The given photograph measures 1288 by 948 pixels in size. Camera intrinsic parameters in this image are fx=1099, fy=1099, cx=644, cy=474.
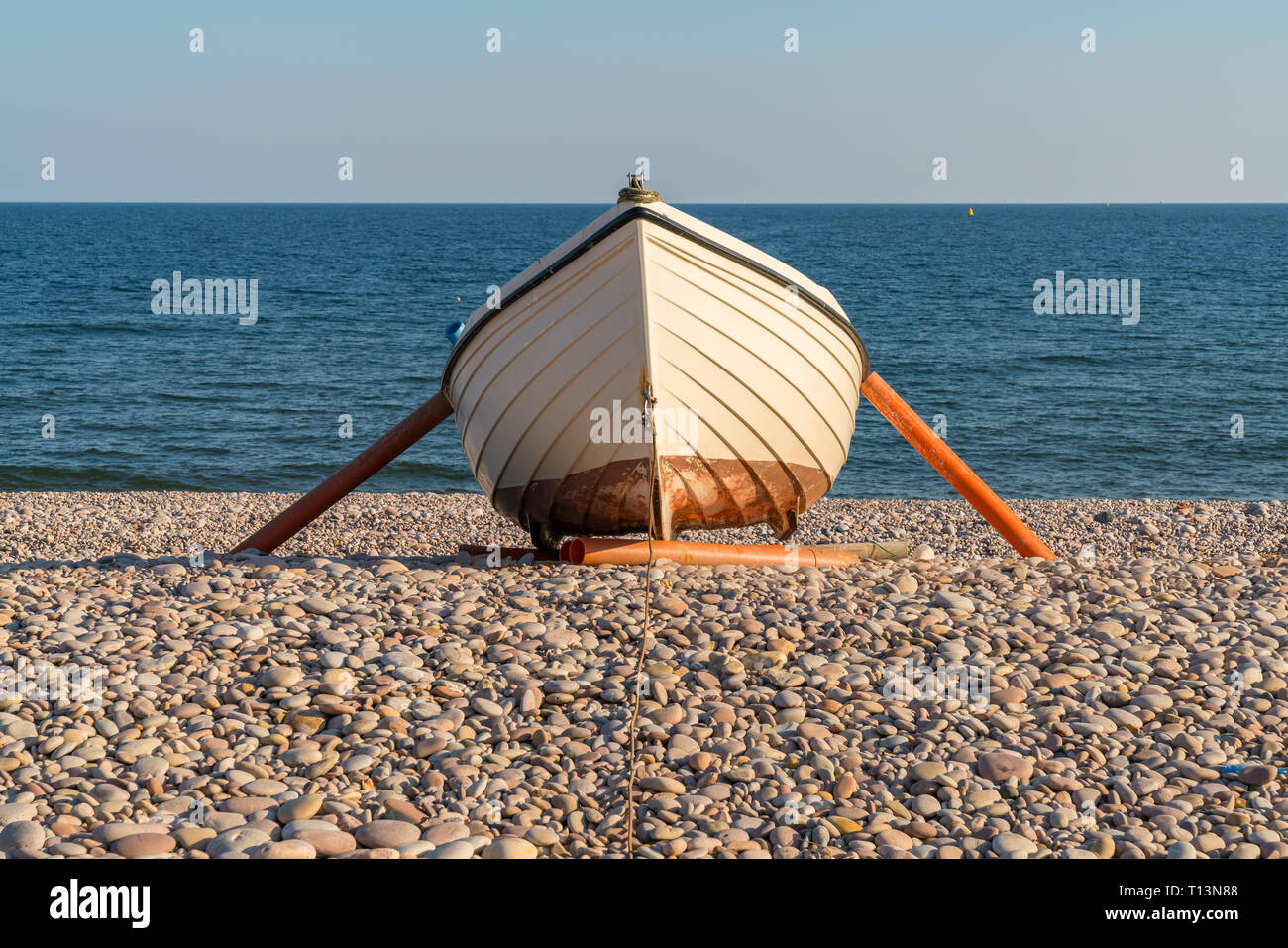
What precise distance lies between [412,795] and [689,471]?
3.48m

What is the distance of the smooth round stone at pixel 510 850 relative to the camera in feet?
13.5

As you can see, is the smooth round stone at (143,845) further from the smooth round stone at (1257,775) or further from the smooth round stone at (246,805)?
the smooth round stone at (1257,775)

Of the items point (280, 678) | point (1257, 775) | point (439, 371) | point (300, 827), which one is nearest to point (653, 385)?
point (280, 678)

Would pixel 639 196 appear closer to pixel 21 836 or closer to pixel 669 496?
pixel 669 496

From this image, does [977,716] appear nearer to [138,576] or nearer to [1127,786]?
[1127,786]

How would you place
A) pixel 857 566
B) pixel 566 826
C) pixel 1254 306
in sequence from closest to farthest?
pixel 566 826, pixel 857 566, pixel 1254 306

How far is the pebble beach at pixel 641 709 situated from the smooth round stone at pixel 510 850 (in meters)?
0.02

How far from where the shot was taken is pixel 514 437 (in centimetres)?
778

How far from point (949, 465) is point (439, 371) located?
2363cm

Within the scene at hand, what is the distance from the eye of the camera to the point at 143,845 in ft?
13.6

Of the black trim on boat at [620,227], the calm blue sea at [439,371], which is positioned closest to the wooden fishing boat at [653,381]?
the black trim on boat at [620,227]

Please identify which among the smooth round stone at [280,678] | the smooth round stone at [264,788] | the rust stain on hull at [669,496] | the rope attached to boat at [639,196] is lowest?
the smooth round stone at [264,788]

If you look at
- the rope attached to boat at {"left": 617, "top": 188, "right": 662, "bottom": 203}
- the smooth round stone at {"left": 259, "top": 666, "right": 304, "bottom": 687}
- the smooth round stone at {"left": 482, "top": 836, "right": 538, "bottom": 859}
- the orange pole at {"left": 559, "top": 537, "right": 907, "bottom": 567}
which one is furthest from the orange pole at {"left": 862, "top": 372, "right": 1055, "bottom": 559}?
the smooth round stone at {"left": 482, "top": 836, "right": 538, "bottom": 859}

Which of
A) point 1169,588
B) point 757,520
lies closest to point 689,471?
point 757,520
